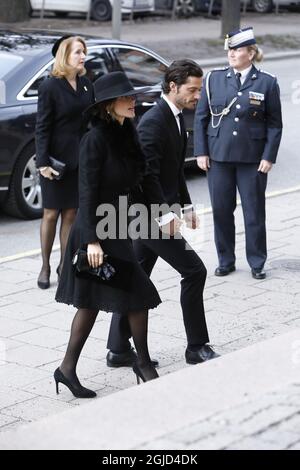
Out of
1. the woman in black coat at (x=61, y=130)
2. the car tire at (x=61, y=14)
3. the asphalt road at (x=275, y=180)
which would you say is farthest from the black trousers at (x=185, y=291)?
the car tire at (x=61, y=14)

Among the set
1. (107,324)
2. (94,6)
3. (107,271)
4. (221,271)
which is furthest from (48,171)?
(94,6)

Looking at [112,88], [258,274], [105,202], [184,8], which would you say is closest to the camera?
[112,88]

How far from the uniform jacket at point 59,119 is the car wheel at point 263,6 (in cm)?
2818

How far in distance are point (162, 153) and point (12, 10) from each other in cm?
2190

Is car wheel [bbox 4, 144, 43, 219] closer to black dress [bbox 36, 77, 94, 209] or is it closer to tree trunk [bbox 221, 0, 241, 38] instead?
black dress [bbox 36, 77, 94, 209]

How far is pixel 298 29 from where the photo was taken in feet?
106

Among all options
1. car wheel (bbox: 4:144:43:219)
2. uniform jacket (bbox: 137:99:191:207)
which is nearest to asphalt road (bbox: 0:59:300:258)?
car wheel (bbox: 4:144:43:219)

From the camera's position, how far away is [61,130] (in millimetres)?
8688

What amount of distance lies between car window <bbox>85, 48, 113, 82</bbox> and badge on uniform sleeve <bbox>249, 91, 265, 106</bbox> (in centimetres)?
286

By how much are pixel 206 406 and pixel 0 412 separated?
1.43 metres

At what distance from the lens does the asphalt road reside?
1018cm

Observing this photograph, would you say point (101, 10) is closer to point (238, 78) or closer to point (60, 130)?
point (238, 78)

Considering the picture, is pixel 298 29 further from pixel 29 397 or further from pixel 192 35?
pixel 29 397
